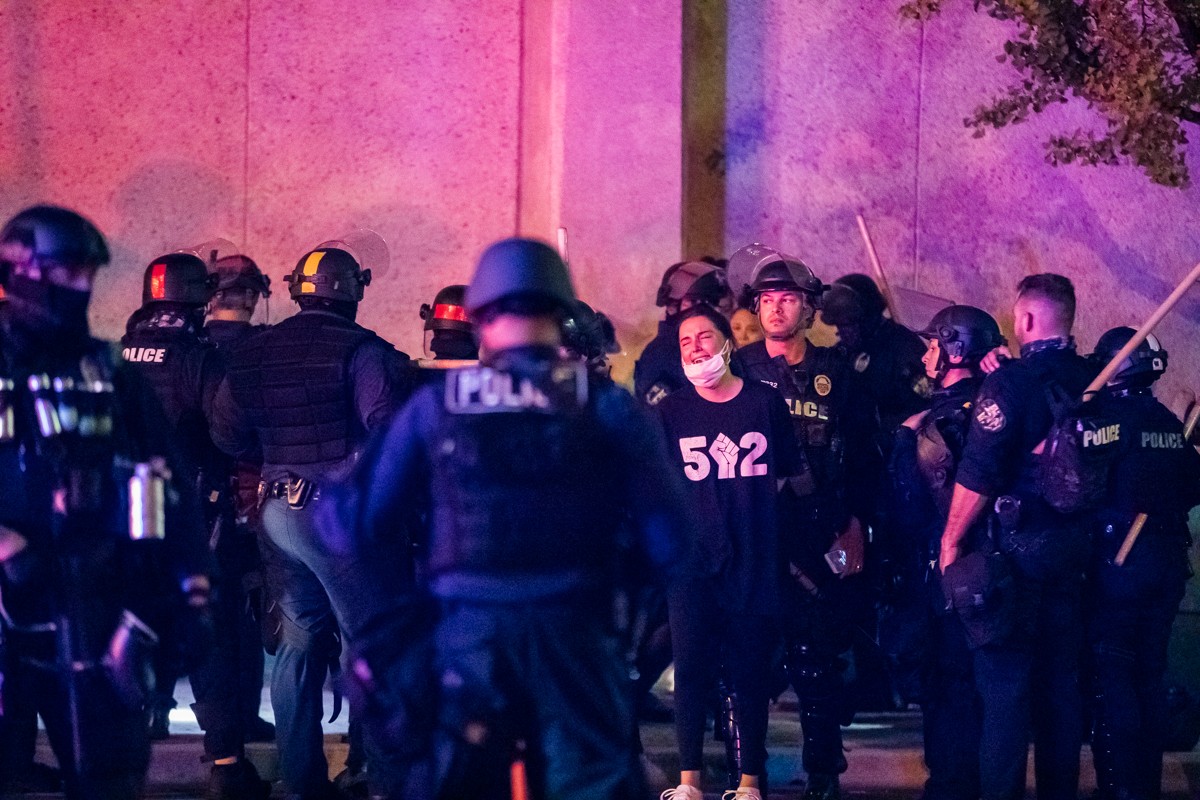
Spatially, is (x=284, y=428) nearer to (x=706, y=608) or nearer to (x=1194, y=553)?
(x=706, y=608)

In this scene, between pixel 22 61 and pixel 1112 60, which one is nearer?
pixel 1112 60

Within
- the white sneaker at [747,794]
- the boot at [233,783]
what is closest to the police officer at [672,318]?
the white sneaker at [747,794]

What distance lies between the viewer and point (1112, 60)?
24.0 feet

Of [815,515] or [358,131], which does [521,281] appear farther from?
[358,131]

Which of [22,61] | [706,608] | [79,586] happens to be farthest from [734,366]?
[22,61]

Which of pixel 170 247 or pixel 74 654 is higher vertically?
pixel 170 247

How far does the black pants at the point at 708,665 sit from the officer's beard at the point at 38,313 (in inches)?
114

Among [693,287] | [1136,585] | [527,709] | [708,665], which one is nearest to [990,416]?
[1136,585]

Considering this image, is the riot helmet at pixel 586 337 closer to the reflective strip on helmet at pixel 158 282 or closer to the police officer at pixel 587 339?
the police officer at pixel 587 339

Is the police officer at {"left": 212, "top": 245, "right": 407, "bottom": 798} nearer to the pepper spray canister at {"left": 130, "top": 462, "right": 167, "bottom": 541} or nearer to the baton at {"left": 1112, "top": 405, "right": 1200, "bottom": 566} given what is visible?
the pepper spray canister at {"left": 130, "top": 462, "right": 167, "bottom": 541}

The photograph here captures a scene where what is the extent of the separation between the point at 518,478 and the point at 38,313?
1.43 m

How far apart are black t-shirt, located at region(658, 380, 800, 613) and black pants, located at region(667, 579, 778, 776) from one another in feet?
0.26

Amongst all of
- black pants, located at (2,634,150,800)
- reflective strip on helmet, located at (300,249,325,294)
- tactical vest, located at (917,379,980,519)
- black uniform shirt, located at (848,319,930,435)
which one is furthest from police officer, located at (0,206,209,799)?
black uniform shirt, located at (848,319,930,435)

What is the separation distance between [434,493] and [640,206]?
534 centimetres
